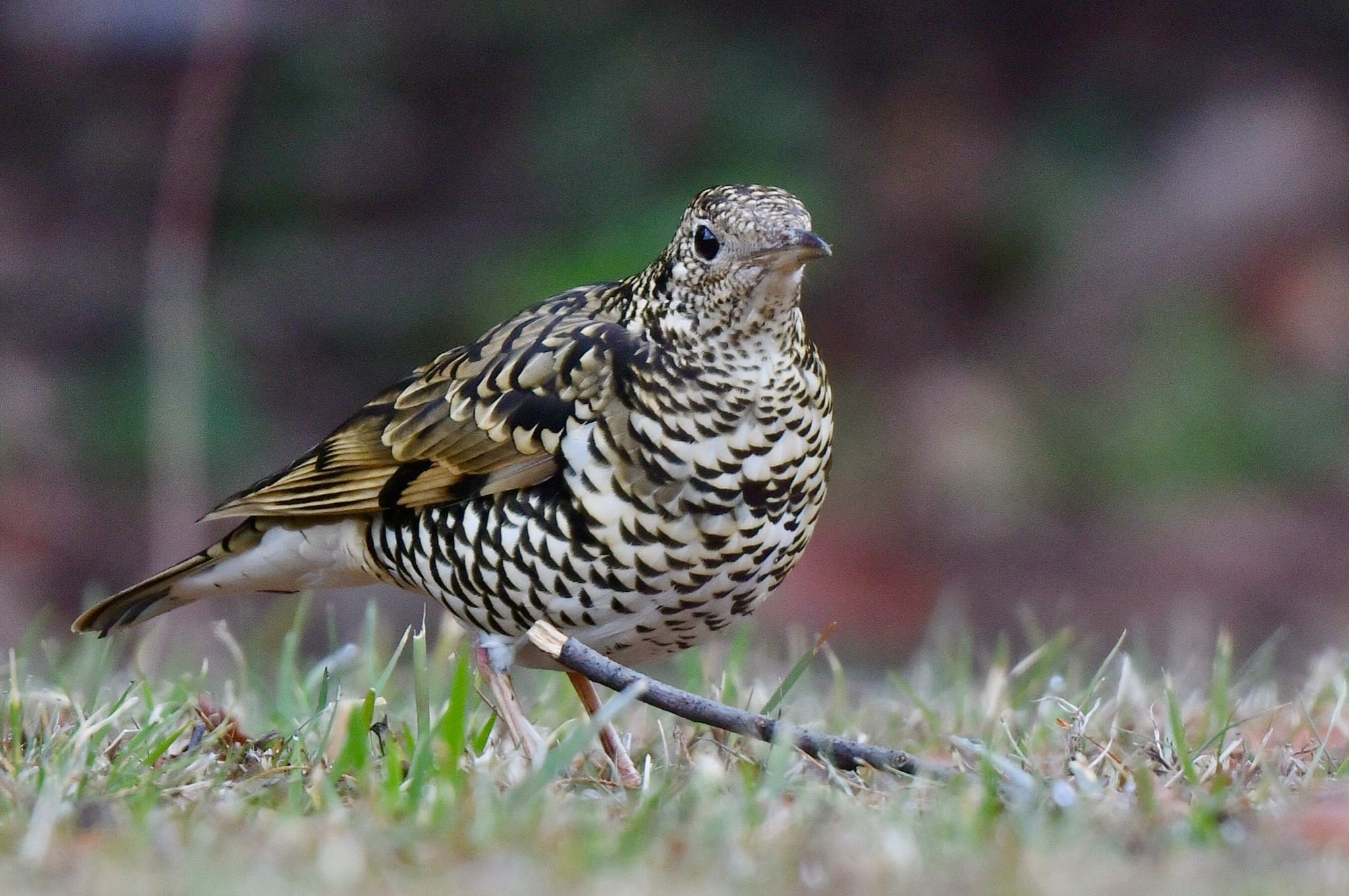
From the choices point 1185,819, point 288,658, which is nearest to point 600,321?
point 288,658

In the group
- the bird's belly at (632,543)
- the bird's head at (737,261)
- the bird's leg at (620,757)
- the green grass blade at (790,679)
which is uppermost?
the bird's head at (737,261)

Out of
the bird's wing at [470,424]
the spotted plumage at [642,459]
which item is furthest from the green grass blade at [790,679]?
the bird's wing at [470,424]

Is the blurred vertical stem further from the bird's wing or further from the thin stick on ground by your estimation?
the thin stick on ground

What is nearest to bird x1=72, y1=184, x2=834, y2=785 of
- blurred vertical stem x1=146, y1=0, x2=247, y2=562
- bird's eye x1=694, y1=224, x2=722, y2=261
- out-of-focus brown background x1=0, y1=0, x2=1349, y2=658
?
bird's eye x1=694, y1=224, x2=722, y2=261

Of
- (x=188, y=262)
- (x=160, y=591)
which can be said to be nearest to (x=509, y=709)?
(x=160, y=591)

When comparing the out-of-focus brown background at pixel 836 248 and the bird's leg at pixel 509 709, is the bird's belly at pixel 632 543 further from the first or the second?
the out-of-focus brown background at pixel 836 248

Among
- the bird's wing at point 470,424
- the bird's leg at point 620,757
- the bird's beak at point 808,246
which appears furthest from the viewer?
the bird's wing at point 470,424

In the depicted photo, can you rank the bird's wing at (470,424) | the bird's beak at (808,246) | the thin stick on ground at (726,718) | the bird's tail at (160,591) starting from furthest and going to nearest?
the bird's tail at (160,591) → the bird's wing at (470,424) → the bird's beak at (808,246) → the thin stick on ground at (726,718)

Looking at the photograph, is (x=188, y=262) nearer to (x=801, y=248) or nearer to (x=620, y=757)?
(x=801, y=248)
